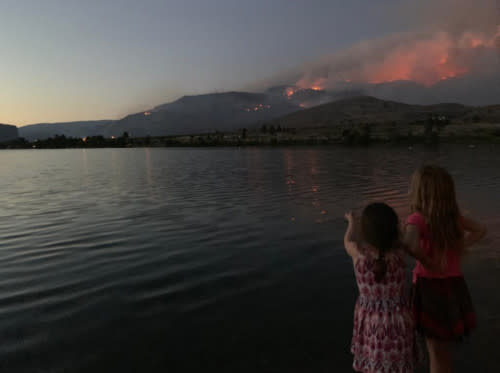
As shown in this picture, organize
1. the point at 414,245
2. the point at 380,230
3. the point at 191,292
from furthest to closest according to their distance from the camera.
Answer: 1. the point at 191,292
2. the point at 414,245
3. the point at 380,230

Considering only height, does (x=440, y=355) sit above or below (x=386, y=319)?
below

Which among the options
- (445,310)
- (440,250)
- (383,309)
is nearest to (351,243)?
(383,309)

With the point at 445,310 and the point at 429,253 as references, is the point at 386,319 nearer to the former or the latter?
the point at 445,310

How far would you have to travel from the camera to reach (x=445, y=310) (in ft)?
14.3

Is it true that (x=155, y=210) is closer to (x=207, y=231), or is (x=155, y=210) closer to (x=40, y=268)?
(x=207, y=231)

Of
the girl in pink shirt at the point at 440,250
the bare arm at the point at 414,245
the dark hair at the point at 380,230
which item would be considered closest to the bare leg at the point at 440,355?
the girl in pink shirt at the point at 440,250

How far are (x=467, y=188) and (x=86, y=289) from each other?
2668 centimetres

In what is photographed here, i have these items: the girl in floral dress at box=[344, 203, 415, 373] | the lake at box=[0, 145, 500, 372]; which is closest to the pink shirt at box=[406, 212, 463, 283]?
the girl in floral dress at box=[344, 203, 415, 373]

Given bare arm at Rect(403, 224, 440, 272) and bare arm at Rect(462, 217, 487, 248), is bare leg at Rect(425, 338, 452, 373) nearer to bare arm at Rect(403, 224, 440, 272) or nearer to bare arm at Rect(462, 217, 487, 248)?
bare arm at Rect(403, 224, 440, 272)

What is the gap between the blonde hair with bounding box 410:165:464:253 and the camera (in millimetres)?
4266

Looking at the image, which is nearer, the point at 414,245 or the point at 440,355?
the point at 414,245

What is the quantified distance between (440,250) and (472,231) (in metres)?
0.55

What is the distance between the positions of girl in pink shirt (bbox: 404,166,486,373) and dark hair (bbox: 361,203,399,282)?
392mm

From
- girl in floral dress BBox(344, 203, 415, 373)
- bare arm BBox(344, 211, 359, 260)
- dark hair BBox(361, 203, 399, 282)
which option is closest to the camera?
dark hair BBox(361, 203, 399, 282)
